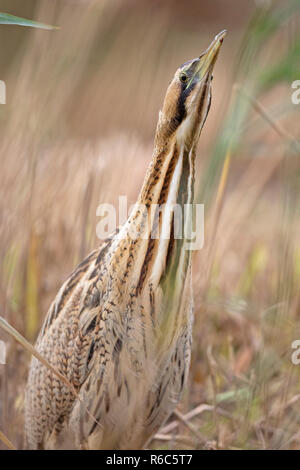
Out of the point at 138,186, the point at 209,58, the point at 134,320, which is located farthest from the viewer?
the point at 138,186

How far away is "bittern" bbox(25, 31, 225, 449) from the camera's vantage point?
786mm

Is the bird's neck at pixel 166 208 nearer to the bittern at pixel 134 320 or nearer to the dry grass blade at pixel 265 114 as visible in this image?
the bittern at pixel 134 320

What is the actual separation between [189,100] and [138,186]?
3.35 ft

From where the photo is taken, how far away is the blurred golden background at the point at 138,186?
2.93 ft

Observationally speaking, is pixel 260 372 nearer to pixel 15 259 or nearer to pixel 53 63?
pixel 15 259

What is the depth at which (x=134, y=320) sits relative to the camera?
0.88 meters

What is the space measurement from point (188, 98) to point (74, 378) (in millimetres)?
516

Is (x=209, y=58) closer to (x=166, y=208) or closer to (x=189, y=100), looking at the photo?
(x=189, y=100)

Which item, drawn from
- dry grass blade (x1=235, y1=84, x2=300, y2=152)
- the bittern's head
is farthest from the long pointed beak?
dry grass blade (x1=235, y1=84, x2=300, y2=152)

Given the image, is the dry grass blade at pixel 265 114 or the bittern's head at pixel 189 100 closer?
the bittern's head at pixel 189 100

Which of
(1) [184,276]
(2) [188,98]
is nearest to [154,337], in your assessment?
(1) [184,276]

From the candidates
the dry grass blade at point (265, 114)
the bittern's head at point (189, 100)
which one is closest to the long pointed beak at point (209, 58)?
the bittern's head at point (189, 100)

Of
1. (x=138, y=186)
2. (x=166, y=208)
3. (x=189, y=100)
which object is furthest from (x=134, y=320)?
(x=138, y=186)

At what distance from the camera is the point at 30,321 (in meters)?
1.46
